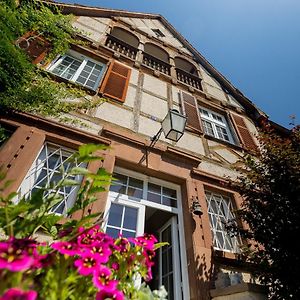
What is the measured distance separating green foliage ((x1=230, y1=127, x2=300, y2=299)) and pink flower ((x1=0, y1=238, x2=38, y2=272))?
2.46m

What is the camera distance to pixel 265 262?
2527 millimetres

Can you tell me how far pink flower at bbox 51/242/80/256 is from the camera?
3.40 ft

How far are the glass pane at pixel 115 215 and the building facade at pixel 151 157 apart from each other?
0.02m

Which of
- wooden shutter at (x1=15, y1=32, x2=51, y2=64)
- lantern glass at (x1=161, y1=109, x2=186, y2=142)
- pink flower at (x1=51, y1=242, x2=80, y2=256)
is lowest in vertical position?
pink flower at (x1=51, y1=242, x2=80, y2=256)

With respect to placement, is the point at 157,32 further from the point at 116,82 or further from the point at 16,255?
the point at 16,255

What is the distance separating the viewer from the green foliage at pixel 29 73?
326 centimetres

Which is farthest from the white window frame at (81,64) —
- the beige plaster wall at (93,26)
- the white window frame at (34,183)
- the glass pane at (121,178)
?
the white window frame at (34,183)

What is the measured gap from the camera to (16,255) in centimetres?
87

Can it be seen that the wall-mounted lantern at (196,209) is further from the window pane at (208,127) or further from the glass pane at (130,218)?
the window pane at (208,127)

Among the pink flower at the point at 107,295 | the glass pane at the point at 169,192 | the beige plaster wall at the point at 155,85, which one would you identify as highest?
the beige plaster wall at the point at 155,85

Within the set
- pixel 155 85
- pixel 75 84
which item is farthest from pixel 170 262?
pixel 155 85

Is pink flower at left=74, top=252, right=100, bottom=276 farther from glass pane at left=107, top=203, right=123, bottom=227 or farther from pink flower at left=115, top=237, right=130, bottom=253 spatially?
glass pane at left=107, top=203, right=123, bottom=227

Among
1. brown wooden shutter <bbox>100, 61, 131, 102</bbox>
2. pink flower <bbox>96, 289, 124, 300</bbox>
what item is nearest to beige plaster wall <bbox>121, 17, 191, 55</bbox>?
brown wooden shutter <bbox>100, 61, 131, 102</bbox>

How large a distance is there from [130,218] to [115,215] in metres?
0.24
